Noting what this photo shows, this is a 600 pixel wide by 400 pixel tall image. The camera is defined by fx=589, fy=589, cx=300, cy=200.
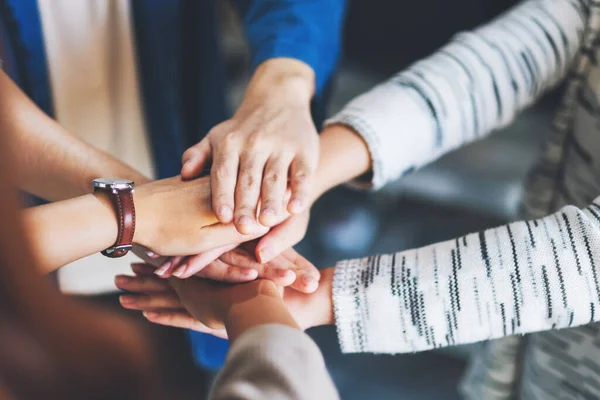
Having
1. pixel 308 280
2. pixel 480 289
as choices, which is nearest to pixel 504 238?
pixel 480 289

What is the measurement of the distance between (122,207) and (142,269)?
0.45 ft

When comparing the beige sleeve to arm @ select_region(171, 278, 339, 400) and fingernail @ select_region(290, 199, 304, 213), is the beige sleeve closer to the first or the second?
arm @ select_region(171, 278, 339, 400)

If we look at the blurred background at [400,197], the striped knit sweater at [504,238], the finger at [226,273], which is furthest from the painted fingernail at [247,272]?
the blurred background at [400,197]

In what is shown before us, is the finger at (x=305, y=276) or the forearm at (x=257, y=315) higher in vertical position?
the forearm at (x=257, y=315)

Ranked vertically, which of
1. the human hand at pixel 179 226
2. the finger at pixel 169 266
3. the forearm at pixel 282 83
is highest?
the forearm at pixel 282 83

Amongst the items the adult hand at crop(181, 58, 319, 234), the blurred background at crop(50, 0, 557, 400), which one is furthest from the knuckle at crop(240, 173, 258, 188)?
the blurred background at crop(50, 0, 557, 400)

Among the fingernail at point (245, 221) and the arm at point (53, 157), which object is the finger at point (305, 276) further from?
the arm at point (53, 157)

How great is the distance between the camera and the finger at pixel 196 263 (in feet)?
2.35

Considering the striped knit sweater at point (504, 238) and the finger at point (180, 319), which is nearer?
the striped knit sweater at point (504, 238)

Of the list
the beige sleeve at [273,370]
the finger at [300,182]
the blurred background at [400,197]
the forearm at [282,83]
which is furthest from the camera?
the blurred background at [400,197]

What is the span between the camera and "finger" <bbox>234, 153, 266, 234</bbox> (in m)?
0.68

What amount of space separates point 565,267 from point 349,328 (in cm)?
24

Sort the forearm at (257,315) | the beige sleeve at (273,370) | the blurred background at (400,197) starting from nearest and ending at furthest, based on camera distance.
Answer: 1. the beige sleeve at (273,370)
2. the forearm at (257,315)
3. the blurred background at (400,197)

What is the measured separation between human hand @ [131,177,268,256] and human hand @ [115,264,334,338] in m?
0.05
